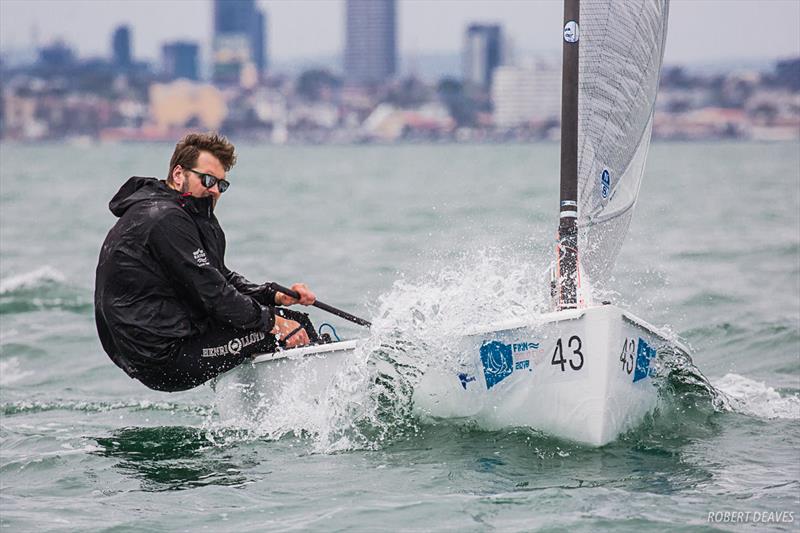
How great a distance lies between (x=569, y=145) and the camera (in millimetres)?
6922

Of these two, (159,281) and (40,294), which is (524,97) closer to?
(40,294)

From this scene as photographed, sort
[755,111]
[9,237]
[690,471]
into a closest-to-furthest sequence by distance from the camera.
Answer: [690,471] < [9,237] < [755,111]

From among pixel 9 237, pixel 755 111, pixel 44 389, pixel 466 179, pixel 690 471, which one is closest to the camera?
pixel 690 471

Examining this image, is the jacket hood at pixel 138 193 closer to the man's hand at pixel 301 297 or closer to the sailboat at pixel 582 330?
the man's hand at pixel 301 297

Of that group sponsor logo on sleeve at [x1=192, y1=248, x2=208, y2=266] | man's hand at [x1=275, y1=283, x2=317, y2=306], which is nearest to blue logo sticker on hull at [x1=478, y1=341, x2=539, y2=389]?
man's hand at [x1=275, y1=283, x2=317, y2=306]

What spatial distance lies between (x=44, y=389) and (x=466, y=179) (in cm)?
4153

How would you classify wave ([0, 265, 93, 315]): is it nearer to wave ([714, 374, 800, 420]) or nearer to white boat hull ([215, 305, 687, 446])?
white boat hull ([215, 305, 687, 446])

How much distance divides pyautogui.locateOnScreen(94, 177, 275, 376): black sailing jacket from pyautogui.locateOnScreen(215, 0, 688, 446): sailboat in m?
0.54

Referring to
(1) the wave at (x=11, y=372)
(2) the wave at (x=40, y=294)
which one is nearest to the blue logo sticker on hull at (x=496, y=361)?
(1) the wave at (x=11, y=372)

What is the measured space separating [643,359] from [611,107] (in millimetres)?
1468

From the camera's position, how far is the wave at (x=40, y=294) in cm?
1343

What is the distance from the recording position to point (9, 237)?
22.3 meters

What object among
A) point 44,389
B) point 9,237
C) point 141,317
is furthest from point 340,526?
point 9,237

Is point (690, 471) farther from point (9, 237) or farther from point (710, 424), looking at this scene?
point (9, 237)
